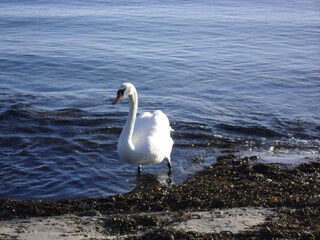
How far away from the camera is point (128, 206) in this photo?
9.14 metres

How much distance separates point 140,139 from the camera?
36.6 feet

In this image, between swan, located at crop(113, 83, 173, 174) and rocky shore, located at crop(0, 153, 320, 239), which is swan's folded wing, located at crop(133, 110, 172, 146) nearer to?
swan, located at crop(113, 83, 173, 174)

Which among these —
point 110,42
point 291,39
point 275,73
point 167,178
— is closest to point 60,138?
point 167,178

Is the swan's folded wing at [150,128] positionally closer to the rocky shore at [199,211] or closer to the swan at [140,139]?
the swan at [140,139]

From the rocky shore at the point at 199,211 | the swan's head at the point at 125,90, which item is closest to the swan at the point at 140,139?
the swan's head at the point at 125,90

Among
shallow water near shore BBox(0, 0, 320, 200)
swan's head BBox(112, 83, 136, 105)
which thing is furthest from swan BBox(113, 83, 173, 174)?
shallow water near shore BBox(0, 0, 320, 200)

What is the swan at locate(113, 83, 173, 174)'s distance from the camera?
10836mm

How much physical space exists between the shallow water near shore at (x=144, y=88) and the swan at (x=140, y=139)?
449 mm

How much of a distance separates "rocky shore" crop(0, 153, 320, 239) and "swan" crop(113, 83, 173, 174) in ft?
2.17

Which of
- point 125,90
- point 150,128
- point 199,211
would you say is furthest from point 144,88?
point 199,211

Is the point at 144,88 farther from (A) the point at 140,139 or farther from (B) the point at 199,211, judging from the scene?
(B) the point at 199,211

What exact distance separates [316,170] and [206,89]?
7.12 m

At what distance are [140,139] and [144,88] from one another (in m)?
6.69

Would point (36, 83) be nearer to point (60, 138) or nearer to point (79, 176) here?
point (60, 138)
